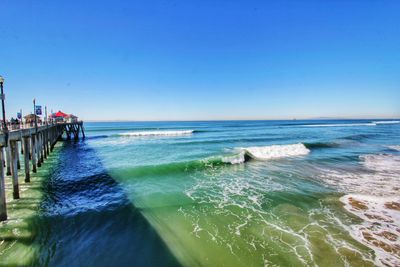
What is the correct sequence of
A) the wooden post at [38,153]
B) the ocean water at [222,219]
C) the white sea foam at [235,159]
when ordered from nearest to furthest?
the ocean water at [222,219] < the wooden post at [38,153] < the white sea foam at [235,159]

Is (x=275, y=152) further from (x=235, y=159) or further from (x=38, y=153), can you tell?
(x=38, y=153)

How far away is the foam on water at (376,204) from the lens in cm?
590

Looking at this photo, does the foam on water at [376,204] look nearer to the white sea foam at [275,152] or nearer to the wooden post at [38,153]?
the white sea foam at [275,152]

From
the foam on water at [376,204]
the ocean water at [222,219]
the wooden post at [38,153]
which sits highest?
the wooden post at [38,153]

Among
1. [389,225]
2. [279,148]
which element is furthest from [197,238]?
[279,148]

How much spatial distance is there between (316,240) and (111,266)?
5693 millimetres

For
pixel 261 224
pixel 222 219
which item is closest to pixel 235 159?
pixel 222 219

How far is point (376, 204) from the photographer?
863cm

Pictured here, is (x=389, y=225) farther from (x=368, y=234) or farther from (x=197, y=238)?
(x=197, y=238)

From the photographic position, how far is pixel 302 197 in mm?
9578

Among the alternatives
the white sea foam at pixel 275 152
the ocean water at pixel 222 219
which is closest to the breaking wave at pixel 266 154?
the white sea foam at pixel 275 152

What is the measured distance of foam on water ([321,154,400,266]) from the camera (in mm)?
5902

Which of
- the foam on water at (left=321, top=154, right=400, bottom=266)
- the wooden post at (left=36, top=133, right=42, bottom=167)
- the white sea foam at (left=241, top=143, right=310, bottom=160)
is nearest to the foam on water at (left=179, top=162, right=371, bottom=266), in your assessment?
the foam on water at (left=321, top=154, right=400, bottom=266)

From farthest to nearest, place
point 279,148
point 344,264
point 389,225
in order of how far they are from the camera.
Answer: point 279,148, point 389,225, point 344,264
